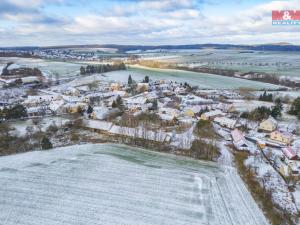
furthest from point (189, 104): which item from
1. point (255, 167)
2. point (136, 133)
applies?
point (255, 167)

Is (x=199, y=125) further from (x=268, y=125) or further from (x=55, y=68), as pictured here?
(x=55, y=68)

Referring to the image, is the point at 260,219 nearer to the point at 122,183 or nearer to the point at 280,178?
the point at 280,178

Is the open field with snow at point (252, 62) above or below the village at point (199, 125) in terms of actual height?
above

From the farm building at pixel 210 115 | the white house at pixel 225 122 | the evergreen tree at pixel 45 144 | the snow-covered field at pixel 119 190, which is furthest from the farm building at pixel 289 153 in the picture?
the evergreen tree at pixel 45 144

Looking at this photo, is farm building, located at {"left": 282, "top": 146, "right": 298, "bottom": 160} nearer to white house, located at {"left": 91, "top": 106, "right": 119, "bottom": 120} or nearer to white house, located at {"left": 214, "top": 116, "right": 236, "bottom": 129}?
white house, located at {"left": 214, "top": 116, "right": 236, "bottom": 129}

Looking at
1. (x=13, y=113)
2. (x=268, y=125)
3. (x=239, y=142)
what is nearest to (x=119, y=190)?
(x=239, y=142)

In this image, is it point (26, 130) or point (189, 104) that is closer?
point (26, 130)

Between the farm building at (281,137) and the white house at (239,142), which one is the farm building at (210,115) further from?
the farm building at (281,137)

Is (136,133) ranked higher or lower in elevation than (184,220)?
higher
